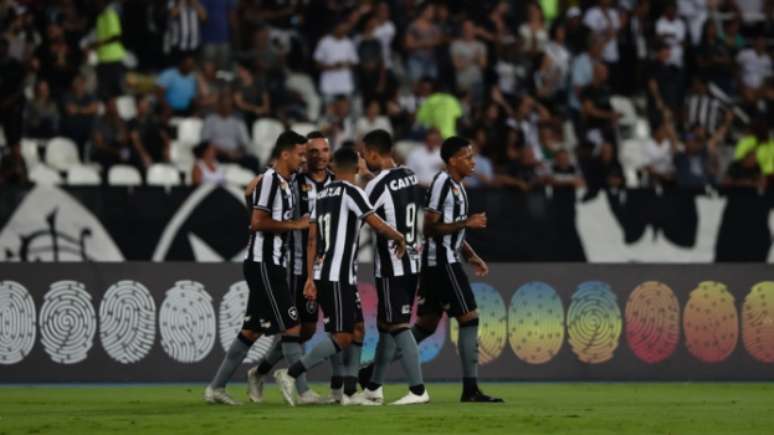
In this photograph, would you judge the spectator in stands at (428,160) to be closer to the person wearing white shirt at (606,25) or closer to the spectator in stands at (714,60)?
the person wearing white shirt at (606,25)

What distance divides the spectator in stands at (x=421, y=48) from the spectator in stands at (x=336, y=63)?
0.92 meters

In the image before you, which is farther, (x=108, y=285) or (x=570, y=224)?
(x=570, y=224)

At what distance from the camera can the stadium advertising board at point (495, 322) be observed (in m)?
18.6

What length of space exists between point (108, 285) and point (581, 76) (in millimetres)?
10484

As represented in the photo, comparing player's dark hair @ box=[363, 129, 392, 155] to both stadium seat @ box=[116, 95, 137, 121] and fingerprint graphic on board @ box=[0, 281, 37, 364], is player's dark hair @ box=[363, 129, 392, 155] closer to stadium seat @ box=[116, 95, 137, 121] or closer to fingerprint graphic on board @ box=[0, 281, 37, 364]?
fingerprint graphic on board @ box=[0, 281, 37, 364]

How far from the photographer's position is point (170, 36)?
25.5 meters

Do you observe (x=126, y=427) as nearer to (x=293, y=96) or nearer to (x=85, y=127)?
(x=85, y=127)

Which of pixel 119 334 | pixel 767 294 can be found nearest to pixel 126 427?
pixel 119 334

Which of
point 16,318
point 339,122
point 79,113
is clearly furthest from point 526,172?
point 16,318

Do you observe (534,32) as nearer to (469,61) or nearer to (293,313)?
(469,61)

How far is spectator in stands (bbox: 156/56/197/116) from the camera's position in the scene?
24.5 m

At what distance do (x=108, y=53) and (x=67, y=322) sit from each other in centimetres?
719

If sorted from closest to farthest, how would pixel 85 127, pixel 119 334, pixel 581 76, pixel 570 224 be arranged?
pixel 119 334 < pixel 570 224 < pixel 85 127 < pixel 581 76

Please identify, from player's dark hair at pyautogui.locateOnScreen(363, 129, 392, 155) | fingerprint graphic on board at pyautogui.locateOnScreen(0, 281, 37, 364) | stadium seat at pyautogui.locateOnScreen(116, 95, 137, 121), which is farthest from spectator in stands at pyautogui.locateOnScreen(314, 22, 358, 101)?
player's dark hair at pyautogui.locateOnScreen(363, 129, 392, 155)
